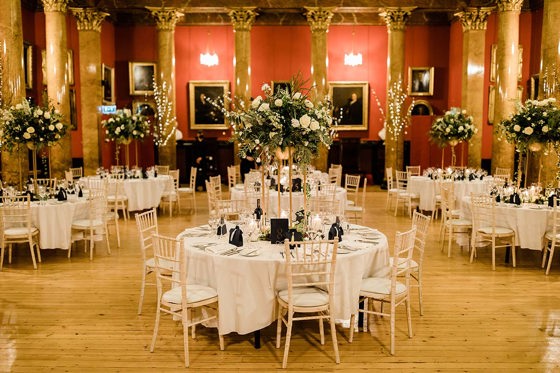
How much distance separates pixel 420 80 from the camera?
59.2ft

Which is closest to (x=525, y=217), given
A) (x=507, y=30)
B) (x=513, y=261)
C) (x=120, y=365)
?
(x=513, y=261)

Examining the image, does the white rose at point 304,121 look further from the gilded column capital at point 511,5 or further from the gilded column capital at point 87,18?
the gilded column capital at point 87,18

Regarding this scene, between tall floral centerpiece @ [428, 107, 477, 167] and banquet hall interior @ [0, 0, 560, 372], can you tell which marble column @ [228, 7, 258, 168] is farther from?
tall floral centerpiece @ [428, 107, 477, 167]

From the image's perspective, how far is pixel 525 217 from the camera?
762 cm

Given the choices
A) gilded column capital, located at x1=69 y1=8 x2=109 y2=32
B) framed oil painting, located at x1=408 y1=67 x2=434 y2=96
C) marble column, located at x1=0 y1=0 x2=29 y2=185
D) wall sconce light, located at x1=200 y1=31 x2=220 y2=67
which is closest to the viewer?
marble column, located at x1=0 y1=0 x2=29 y2=185

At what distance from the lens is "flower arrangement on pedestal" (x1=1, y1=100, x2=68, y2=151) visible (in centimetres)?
826

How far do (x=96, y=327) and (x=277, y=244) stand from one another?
6.36 feet

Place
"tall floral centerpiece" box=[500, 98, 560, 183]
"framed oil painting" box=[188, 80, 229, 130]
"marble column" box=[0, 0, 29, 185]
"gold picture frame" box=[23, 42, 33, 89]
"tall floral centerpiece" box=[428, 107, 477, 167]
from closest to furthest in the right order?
"tall floral centerpiece" box=[500, 98, 560, 183], "marble column" box=[0, 0, 29, 185], "tall floral centerpiece" box=[428, 107, 477, 167], "gold picture frame" box=[23, 42, 33, 89], "framed oil painting" box=[188, 80, 229, 130]

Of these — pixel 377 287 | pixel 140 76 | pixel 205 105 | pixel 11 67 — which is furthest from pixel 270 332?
pixel 140 76

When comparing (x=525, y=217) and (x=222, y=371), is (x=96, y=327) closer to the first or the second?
(x=222, y=371)

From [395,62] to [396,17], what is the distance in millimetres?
1269

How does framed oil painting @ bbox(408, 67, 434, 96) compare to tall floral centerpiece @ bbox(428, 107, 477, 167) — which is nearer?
tall floral centerpiece @ bbox(428, 107, 477, 167)

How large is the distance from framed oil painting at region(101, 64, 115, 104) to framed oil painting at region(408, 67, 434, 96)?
9.40 m

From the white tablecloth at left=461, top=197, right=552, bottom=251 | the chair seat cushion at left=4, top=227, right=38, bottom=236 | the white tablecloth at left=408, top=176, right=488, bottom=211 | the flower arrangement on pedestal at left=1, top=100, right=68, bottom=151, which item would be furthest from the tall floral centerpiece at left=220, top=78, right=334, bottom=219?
the white tablecloth at left=408, top=176, right=488, bottom=211
